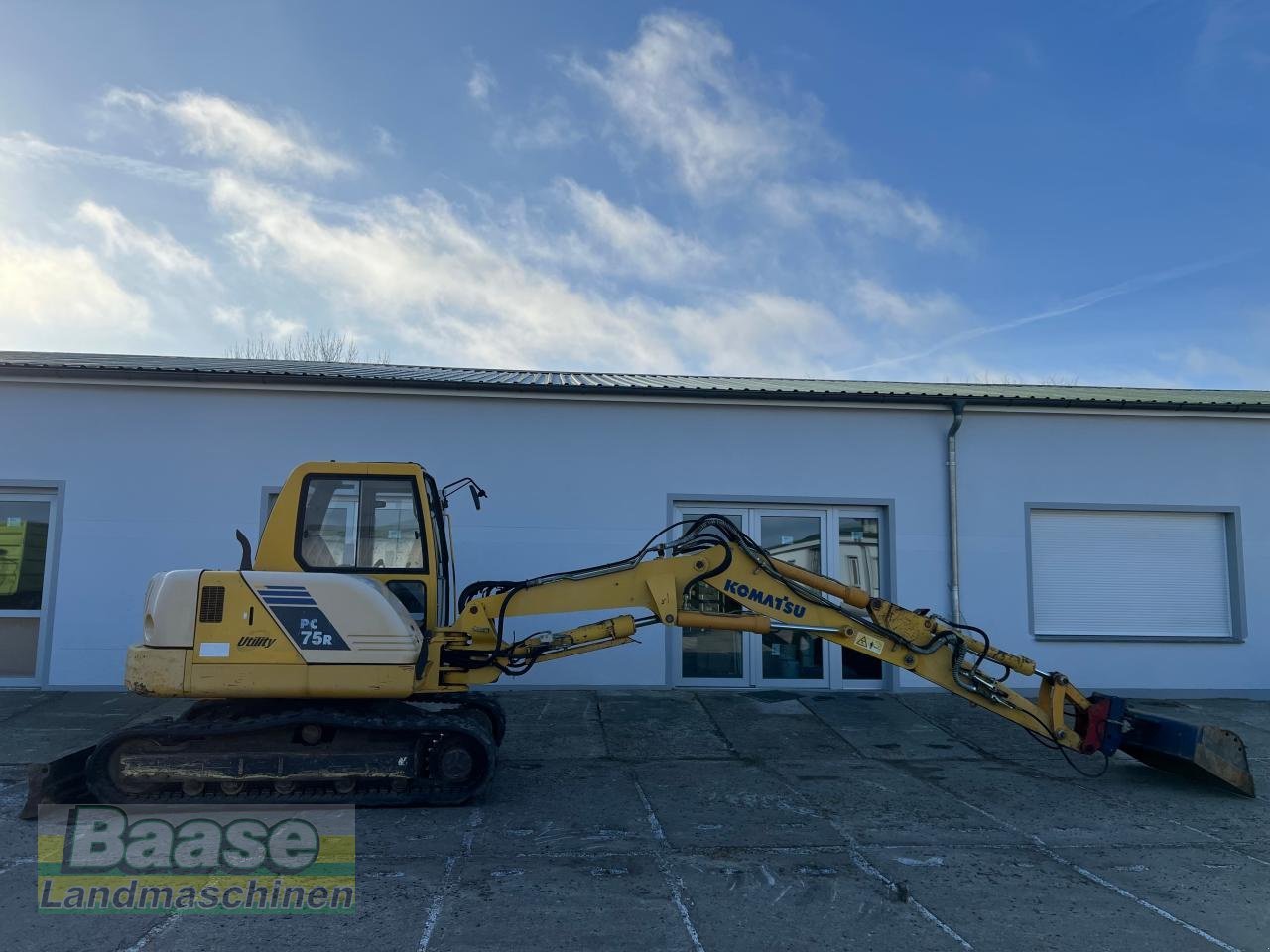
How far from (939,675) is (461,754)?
12.3 feet

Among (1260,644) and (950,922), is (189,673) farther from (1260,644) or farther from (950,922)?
(1260,644)

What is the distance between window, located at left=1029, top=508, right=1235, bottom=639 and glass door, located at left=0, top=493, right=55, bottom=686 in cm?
1214

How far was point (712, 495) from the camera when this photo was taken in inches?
429

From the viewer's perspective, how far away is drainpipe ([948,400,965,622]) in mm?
10906

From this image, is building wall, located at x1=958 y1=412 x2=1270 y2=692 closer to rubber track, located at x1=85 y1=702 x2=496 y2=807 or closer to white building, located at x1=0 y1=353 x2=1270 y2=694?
white building, located at x1=0 y1=353 x2=1270 y2=694

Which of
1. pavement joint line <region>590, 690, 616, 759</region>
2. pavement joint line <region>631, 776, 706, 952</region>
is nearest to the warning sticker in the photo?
pavement joint line <region>631, 776, 706, 952</region>

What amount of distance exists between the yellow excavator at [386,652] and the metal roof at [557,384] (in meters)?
3.65

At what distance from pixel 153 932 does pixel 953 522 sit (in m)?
9.43

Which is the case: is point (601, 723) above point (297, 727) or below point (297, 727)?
below

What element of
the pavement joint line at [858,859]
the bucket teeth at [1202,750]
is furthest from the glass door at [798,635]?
the bucket teeth at [1202,750]

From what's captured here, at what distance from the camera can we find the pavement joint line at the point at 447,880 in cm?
432

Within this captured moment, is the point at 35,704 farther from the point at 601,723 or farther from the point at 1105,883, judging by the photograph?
the point at 1105,883

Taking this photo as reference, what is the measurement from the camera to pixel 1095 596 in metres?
11.2

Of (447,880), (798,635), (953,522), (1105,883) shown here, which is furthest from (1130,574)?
(447,880)
